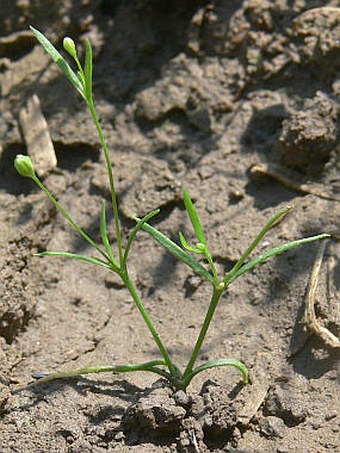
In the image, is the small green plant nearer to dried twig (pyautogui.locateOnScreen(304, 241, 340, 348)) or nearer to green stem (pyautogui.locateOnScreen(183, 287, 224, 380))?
green stem (pyautogui.locateOnScreen(183, 287, 224, 380))

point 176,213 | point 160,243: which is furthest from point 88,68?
point 176,213

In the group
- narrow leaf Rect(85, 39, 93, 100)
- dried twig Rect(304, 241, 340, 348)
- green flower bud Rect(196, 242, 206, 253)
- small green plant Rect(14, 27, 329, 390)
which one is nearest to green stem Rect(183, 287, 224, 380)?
small green plant Rect(14, 27, 329, 390)

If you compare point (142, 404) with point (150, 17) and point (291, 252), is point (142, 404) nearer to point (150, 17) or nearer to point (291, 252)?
point (291, 252)

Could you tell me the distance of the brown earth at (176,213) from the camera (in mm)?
2271

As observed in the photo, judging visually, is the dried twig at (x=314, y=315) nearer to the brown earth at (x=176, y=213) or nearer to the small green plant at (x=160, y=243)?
the brown earth at (x=176, y=213)

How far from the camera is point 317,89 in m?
3.07

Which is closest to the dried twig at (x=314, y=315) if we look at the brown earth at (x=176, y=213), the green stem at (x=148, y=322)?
the brown earth at (x=176, y=213)

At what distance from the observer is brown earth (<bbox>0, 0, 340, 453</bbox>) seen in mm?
2271

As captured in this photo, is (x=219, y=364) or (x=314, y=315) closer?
(x=219, y=364)

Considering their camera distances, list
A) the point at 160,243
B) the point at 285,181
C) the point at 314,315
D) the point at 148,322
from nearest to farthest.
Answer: the point at 160,243
the point at 148,322
the point at 314,315
the point at 285,181

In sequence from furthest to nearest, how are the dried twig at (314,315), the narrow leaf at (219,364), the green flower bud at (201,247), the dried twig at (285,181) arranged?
1. the dried twig at (285,181)
2. the dried twig at (314,315)
3. the narrow leaf at (219,364)
4. the green flower bud at (201,247)

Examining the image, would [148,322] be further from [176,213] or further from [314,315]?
[176,213]

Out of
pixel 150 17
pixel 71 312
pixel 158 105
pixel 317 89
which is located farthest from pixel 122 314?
pixel 150 17

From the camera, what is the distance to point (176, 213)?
2979 mm
